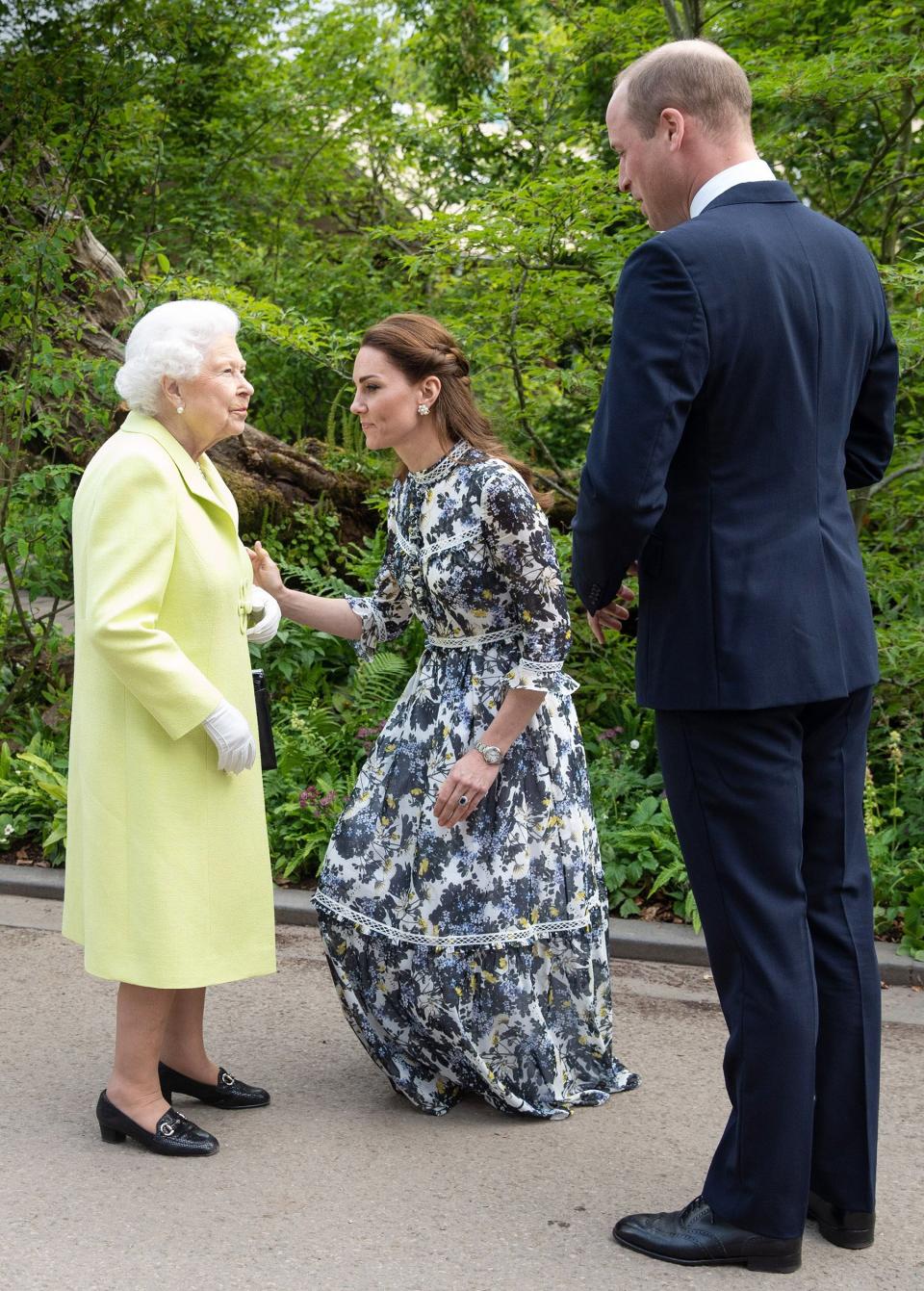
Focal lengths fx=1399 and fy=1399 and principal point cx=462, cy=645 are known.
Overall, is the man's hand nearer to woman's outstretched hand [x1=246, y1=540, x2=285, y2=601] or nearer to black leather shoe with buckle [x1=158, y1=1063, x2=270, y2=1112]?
woman's outstretched hand [x1=246, y1=540, x2=285, y2=601]

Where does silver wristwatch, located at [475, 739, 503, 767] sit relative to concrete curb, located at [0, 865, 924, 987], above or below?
above

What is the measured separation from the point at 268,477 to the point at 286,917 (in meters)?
3.00

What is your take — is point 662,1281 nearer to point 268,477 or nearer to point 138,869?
point 138,869

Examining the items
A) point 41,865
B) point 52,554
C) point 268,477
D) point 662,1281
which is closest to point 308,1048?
point 662,1281

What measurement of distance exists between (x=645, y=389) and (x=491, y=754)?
1173 millimetres

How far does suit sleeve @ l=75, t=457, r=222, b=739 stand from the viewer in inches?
118

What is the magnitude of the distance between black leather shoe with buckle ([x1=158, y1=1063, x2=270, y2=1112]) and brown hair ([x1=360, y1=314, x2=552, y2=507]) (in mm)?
1680

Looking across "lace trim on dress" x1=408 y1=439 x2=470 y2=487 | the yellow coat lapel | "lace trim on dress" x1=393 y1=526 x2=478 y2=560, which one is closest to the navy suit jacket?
"lace trim on dress" x1=393 y1=526 x2=478 y2=560

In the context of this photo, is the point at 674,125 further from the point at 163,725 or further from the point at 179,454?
the point at 163,725

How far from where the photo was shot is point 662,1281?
8.76ft

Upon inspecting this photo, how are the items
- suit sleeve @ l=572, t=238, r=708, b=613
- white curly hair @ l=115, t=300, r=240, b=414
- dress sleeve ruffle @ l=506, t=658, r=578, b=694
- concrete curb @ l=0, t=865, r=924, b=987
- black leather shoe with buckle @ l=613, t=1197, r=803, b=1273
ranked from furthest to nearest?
concrete curb @ l=0, t=865, r=924, b=987 → dress sleeve ruffle @ l=506, t=658, r=578, b=694 → white curly hair @ l=115, t=300, r=240, b=414 → black leather shoe with buckle @ l=613, t=1197, r=803, b=1273 → suit sleeve @ l=572, t=238, r=708, b=613

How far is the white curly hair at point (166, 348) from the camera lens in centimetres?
317

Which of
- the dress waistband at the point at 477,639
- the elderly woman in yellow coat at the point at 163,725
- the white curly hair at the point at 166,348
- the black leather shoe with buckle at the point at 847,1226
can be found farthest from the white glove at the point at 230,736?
the black leather shoe with buckle at the point at 847,1226

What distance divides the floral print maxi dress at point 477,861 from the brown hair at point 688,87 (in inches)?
42.2
